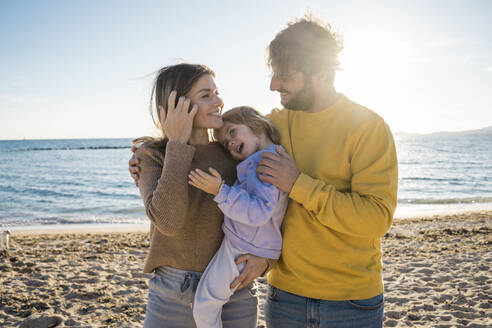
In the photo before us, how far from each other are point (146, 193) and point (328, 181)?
3.34ft

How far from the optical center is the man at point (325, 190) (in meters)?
1.84

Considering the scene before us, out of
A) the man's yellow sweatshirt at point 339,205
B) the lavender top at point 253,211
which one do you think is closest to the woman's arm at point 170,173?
the lavender top at point 253,211

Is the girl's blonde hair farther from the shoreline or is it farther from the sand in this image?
the shoreline

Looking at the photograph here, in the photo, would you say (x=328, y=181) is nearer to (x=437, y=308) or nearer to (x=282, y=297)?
(x=282, y=297)

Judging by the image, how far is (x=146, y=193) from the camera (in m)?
2.09

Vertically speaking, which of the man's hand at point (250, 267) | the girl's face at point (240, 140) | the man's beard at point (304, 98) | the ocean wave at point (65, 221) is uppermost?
the man's beard at point (304, 98)

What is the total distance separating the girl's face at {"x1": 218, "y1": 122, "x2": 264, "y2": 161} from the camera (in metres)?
2.34

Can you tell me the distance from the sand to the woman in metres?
2.61

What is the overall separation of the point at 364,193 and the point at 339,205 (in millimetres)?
153

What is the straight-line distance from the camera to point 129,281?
223 inches

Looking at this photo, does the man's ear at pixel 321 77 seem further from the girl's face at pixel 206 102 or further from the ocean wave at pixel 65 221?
the ocean wave at pixel 65 221

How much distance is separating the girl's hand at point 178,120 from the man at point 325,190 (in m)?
0.49

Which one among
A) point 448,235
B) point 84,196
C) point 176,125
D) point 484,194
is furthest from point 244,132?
point 484,194

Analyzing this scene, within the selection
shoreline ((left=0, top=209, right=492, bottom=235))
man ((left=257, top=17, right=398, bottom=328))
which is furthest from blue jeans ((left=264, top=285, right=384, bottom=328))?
shoreline ((left=0, top=209, right=492, bottom=235))
